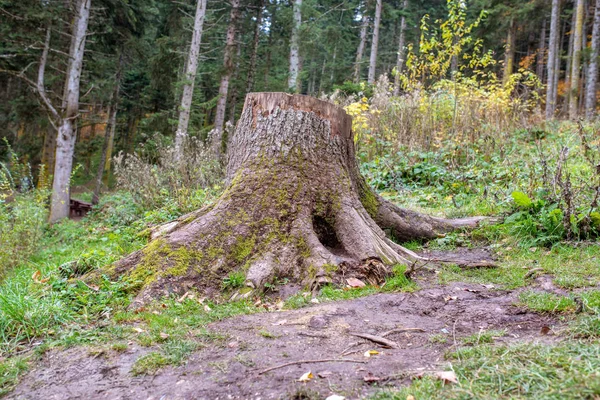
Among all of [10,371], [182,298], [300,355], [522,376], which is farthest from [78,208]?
[522,376]

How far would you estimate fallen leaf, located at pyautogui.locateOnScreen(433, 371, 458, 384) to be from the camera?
1595 millimetres

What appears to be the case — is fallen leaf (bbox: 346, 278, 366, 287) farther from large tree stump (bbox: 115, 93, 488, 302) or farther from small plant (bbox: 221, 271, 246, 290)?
small plant (bbox: 221, 271, 246, 290)

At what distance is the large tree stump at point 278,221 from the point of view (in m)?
3.16

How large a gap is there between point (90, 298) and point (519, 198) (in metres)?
4.26

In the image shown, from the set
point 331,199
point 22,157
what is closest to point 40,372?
point 331,199

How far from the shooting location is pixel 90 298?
9.39 ft

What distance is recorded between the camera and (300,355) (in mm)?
2090

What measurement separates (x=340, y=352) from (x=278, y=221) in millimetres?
1559

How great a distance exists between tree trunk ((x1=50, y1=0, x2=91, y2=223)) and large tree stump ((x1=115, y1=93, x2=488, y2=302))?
34.2 feet

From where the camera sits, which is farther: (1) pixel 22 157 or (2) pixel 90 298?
(1) pixel 22 157

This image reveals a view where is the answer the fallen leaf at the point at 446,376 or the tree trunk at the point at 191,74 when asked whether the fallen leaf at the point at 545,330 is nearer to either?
the fallen leaf at the point at 446,376

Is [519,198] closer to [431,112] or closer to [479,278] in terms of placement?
[479,278]

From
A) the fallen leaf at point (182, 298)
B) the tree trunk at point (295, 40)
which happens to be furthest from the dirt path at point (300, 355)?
the tree trunk at point (295, 40)

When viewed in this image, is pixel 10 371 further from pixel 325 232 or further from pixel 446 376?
pixel 325 232
